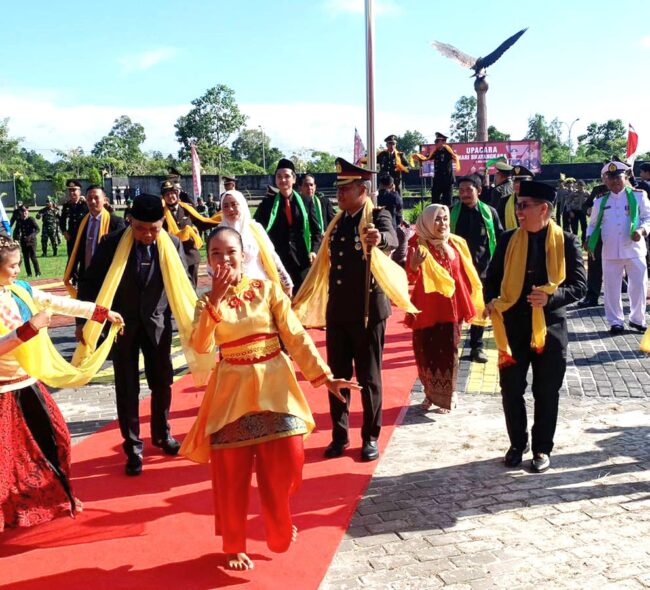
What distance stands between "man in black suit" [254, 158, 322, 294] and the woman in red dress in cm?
178

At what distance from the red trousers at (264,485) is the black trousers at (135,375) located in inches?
66.2

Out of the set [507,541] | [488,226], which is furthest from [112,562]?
[488,226]

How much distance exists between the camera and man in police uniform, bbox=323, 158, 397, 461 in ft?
17.0

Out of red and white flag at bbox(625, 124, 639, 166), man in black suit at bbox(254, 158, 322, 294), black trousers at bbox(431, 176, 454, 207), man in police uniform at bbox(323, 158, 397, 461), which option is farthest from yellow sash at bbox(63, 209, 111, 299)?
black trousers at bbox(431, 176, 454, 207)

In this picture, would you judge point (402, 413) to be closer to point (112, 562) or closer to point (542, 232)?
point (542, 232)

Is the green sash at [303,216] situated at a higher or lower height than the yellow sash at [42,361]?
higher

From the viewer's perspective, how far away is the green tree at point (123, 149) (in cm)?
7350

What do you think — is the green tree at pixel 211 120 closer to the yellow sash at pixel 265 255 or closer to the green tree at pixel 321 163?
the green tree at pixel 321 163

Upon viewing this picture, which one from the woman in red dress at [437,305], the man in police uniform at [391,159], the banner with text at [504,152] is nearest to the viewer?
the woman in red dress at [437,305]

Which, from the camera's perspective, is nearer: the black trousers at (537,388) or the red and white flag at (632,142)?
the black trousers at (537,388)

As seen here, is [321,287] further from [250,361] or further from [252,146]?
[252,146]

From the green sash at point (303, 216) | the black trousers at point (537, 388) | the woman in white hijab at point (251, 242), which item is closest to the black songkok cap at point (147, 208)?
the woman in white hijab at point (251, 242)

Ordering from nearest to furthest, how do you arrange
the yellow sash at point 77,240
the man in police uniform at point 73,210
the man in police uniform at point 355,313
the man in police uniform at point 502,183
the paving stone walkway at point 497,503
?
the paving stone walkway at point 497,503 < the man in police uniform at point 355,313 < the yellow sash at point 77,240 < the man in police uniform at point 73,210 < the man in police uniform at point 502,183

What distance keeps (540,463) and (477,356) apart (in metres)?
3.24
